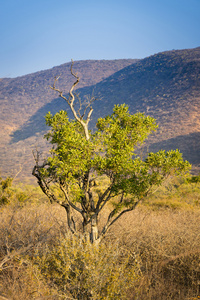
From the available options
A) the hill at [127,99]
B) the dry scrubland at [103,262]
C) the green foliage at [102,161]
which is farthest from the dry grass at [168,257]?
the hill at [127,99]

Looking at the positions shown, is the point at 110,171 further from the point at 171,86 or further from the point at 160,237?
the point at 171,86

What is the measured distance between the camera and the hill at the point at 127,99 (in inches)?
2569

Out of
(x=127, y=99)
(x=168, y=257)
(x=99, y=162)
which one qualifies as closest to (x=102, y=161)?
(x=99, y=162)

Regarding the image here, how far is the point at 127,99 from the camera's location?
4289 inches

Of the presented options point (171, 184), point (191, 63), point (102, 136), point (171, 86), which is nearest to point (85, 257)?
point (102, 136)

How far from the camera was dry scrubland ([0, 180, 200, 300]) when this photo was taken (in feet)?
18.3

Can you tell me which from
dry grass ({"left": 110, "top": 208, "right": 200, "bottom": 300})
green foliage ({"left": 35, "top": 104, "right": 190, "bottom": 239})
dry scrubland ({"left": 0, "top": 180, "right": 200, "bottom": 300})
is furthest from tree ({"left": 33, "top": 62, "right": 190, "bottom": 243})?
dry grass ({"left": 110, "top": 208, "right": 200, "bottom": 300})

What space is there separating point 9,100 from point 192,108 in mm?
101517

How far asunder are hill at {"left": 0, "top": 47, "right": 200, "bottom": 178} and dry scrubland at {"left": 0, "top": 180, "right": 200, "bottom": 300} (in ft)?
107

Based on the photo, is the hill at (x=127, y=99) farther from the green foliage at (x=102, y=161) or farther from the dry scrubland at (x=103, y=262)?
the green foliage at (x=102, y=161)

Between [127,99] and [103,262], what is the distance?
351 feet

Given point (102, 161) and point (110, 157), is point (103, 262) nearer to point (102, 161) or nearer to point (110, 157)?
point (102, 161)

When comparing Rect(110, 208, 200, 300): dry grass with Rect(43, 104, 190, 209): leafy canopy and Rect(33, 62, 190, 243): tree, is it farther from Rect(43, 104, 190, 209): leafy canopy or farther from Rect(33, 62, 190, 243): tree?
Rect(43, 104, 190, 209): leafy canopy

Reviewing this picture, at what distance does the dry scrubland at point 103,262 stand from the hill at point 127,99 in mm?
32525
